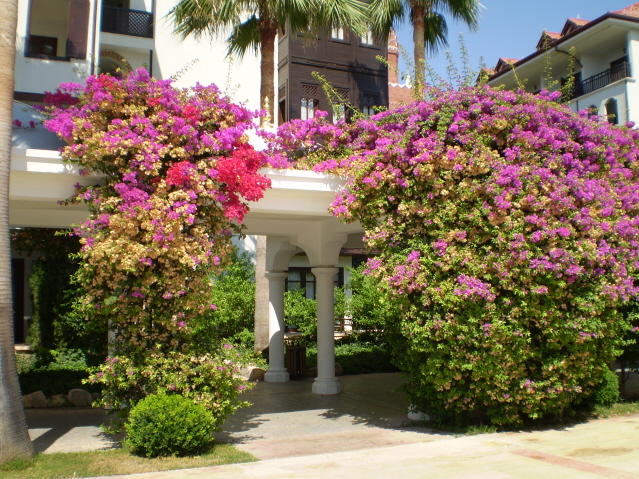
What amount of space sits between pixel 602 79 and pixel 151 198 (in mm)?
27140

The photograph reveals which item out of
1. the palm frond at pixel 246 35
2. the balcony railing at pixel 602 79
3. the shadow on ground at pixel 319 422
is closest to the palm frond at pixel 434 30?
the palm frond at pixel 246 35

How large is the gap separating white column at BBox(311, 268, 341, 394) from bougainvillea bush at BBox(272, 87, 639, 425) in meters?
4.37

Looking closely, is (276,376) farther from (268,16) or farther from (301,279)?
(301,279)

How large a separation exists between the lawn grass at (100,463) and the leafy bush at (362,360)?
966 cm

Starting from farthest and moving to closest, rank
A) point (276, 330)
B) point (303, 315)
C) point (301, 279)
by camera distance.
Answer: point (301, 279) → point (303, 315) → point (276, 330)

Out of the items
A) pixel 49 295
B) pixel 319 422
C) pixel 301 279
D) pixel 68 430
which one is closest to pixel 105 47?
pixel 49 295

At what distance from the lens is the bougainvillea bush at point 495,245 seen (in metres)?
8.54

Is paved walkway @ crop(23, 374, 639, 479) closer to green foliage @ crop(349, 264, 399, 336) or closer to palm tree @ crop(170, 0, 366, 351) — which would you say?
palm tree @ crop(170, 0, 366, 351)

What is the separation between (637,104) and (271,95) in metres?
20.2

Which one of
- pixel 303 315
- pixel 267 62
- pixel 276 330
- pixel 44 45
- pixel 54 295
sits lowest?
pixel 276 330

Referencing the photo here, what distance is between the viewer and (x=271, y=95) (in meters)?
13.8

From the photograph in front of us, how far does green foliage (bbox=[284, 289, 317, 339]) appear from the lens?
20.9 m

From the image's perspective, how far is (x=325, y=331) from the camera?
1395 cm

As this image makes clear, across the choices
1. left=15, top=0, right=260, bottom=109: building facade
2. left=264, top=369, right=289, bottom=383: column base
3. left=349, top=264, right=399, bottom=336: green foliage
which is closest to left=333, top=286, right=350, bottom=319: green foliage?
left=349, top=264, right=399, bottom=336: green foliage
